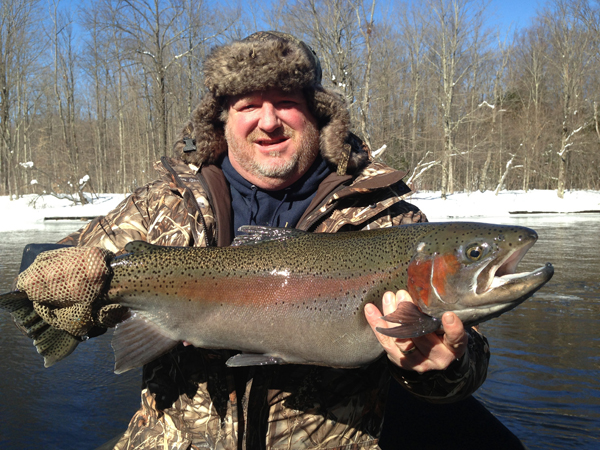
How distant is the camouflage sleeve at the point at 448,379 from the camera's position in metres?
2.20

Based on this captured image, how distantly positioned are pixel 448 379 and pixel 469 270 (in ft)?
1.77

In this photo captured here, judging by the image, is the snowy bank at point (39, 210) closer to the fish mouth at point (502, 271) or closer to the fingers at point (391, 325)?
Answer: the fingers at point (391, 325)

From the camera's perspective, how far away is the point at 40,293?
85.7 inches

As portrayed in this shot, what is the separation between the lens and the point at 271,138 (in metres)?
2.80

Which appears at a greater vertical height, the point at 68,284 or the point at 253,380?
the point at 68,284

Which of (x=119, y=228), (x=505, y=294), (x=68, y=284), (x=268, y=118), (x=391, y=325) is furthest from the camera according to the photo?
(x=268, y=118)

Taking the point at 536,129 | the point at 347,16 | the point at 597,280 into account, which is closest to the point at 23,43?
the point at 347,16

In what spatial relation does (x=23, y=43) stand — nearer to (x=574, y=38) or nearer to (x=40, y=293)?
(x=40, y=293)

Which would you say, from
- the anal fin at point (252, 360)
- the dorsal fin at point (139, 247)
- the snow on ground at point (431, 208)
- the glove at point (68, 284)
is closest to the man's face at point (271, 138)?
the dorsal fin at point (139, 247)

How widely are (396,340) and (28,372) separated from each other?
4.46 meters

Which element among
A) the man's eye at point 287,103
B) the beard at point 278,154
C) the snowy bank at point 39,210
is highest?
the man's eye at point 287,103

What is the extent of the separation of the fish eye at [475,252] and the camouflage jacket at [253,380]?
0.48 meters

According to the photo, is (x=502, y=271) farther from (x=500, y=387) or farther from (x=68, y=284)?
(x=500, y=387)

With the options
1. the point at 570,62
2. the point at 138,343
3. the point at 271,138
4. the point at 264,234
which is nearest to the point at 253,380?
the point at 138,343
